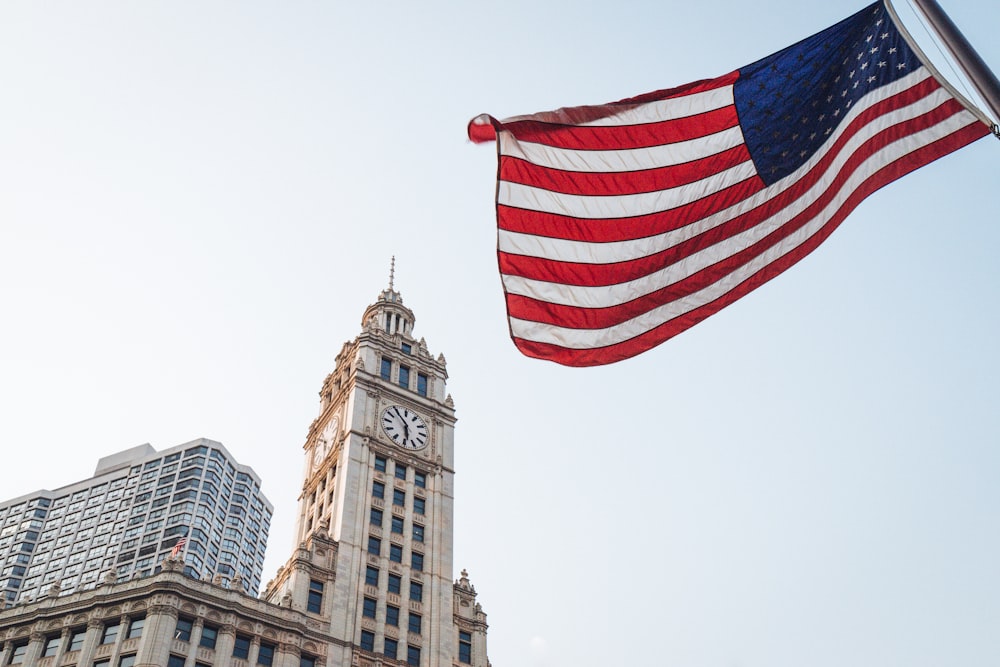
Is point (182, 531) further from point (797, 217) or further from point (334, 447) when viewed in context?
point (797, 217)

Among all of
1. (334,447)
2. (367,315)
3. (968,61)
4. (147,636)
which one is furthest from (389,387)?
(968,61)

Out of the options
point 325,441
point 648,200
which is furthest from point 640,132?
point 325,441

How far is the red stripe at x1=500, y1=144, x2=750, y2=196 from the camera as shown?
21.3 m

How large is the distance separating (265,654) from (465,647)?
17.3 m

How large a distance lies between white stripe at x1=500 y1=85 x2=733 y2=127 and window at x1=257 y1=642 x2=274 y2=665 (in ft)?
182

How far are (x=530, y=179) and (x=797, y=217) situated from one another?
21.0ft

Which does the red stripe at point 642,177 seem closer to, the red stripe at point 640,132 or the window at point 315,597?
the red stripe at point 640,132

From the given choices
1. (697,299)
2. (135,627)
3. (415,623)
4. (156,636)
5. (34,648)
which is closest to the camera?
(697,299)

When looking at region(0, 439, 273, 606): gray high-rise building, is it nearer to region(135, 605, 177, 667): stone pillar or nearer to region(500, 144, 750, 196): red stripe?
region(135, 605, 177, 667): stone pillar

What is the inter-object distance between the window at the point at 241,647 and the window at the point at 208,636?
1521 mm

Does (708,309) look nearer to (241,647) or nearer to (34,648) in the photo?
(241,647)

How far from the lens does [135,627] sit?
63562 mm

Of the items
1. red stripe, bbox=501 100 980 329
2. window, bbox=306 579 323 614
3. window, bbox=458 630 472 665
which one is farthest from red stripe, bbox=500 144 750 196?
window, bbox=458 630 472 665

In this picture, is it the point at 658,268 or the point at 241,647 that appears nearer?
the point at 658,268
